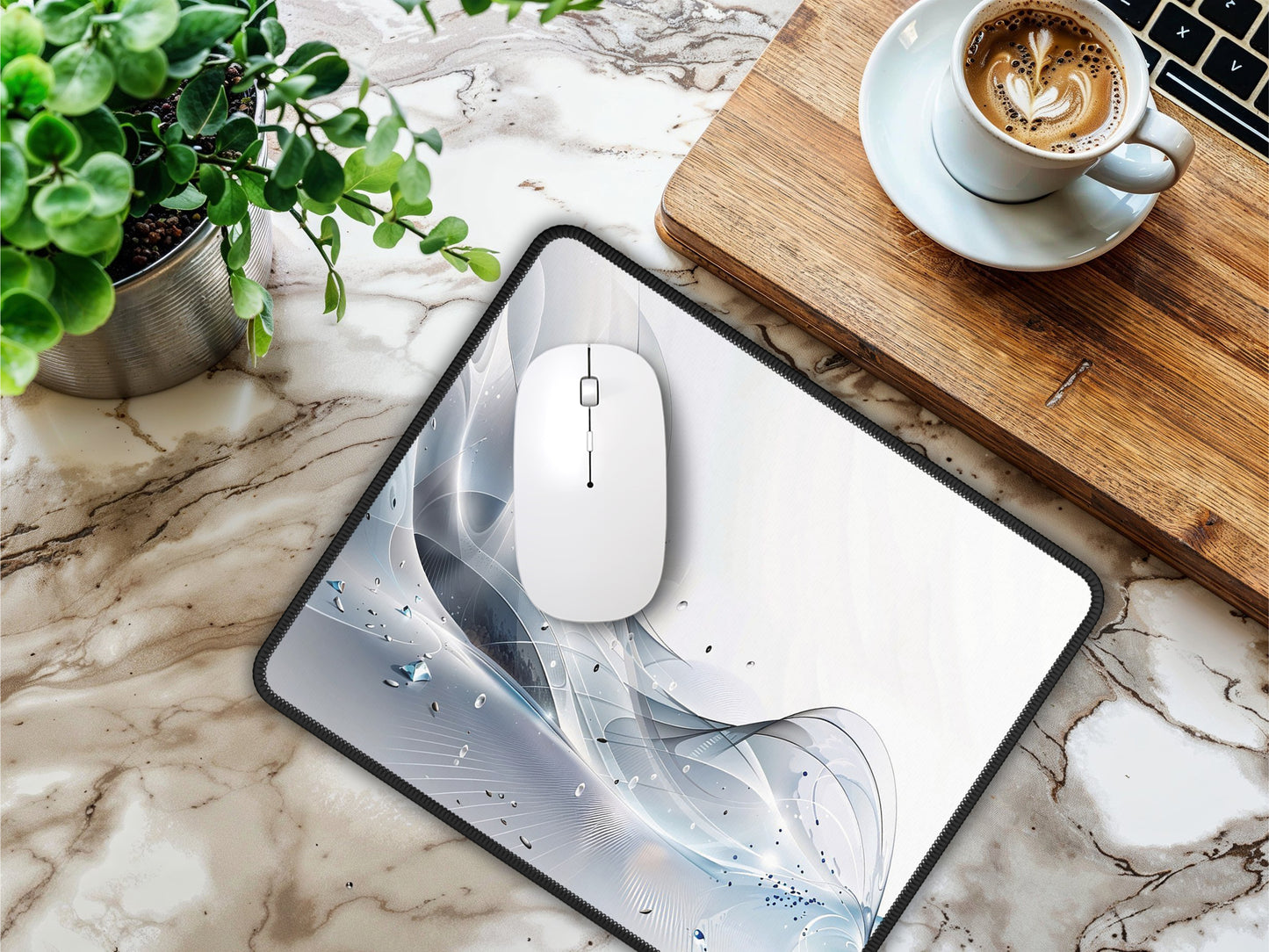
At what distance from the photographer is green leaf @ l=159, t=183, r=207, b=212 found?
425 millimetres

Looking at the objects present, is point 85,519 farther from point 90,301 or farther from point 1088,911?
point 1088,911

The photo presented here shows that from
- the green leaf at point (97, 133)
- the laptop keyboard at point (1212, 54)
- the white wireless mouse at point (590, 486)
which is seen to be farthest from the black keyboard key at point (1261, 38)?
the green leaf at point (97, 133)

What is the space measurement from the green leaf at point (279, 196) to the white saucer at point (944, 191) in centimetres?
36

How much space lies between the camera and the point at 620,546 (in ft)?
1.98

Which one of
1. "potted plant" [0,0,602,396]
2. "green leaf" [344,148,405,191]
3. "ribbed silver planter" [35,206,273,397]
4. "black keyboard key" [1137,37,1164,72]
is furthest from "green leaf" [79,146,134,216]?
"black keyboard key" [1137,37,1164,72]

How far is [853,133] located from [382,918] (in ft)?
2.05

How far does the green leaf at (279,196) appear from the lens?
33 centimetres

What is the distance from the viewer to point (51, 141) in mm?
263

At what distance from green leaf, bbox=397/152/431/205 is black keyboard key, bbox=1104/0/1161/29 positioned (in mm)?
486

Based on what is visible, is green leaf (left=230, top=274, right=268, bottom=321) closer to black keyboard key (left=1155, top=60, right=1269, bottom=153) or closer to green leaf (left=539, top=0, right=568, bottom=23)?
green leaf (left=539, top=0, right=568, bottom=23)

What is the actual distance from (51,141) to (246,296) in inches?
5.5

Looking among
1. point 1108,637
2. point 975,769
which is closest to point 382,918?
point 975,769

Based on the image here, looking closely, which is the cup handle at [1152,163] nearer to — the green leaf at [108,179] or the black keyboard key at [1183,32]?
the black keyboard key at [1183,32]

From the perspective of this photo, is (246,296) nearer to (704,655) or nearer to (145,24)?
(145,24)
